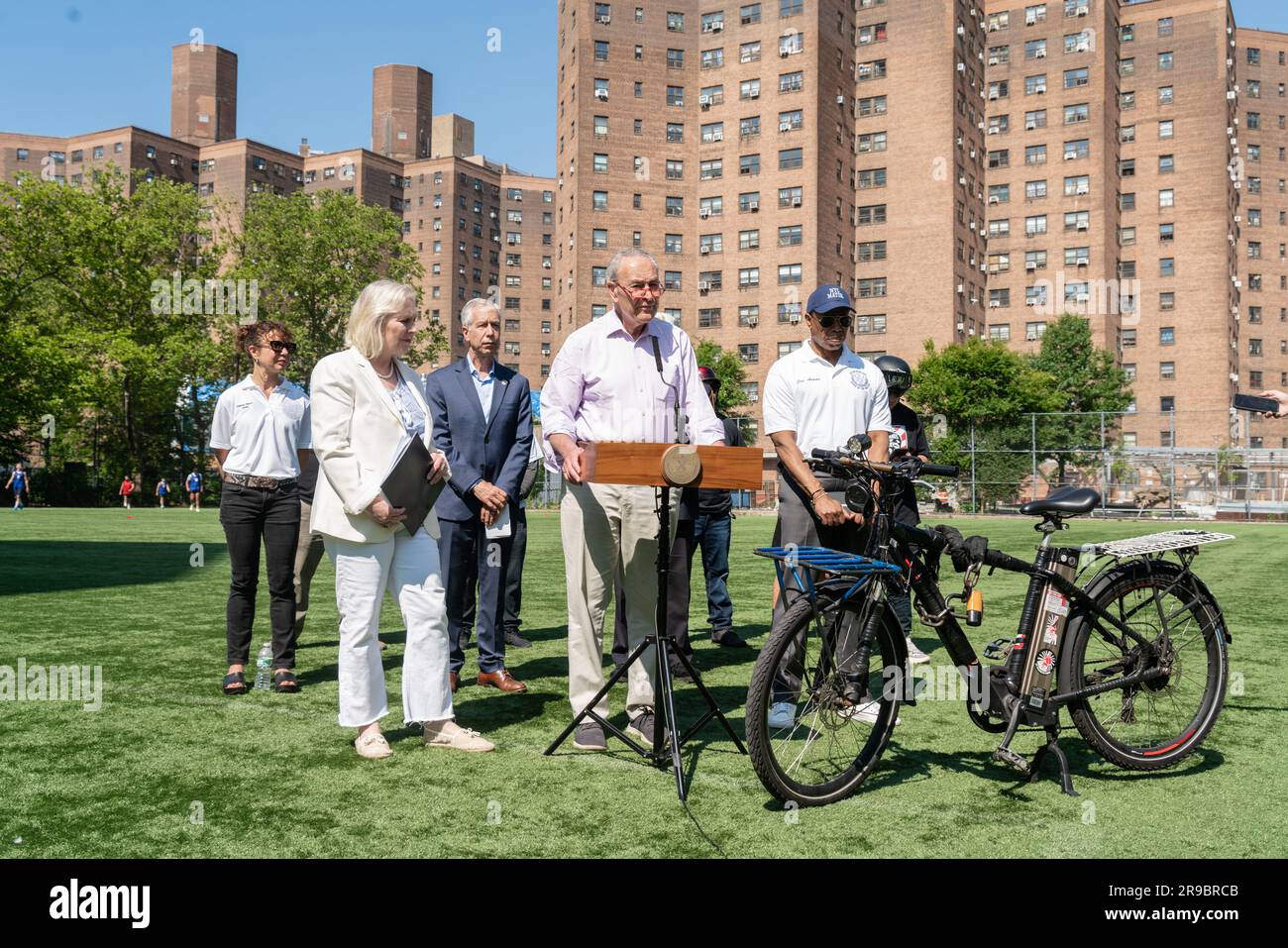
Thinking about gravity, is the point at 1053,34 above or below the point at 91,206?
above

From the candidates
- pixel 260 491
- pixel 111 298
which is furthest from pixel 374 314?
pixel 111 298

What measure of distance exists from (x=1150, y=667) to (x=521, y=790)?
9.07ft

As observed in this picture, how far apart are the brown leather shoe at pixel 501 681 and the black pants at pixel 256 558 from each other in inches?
45.7

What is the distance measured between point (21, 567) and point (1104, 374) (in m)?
66.1

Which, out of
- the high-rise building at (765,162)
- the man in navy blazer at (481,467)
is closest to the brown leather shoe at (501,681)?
the man in navy blazer at (481,467)

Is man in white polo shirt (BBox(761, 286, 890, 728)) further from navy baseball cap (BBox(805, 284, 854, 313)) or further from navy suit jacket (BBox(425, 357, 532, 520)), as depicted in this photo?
navy suit jacket (BBox(425, 357, 532, 520))

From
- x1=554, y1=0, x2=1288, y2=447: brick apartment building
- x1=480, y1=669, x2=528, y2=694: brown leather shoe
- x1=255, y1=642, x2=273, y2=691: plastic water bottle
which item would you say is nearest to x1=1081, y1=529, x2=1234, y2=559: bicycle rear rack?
x1=480, y1=669, x2=528, y2=694: brown leather shoe

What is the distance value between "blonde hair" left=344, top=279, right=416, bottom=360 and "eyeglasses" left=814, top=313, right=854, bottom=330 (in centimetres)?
202

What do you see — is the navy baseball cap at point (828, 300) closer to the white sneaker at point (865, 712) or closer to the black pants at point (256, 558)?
the white sneaker at point (865, 712)

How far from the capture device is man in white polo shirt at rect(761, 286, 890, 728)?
17.3 feet
